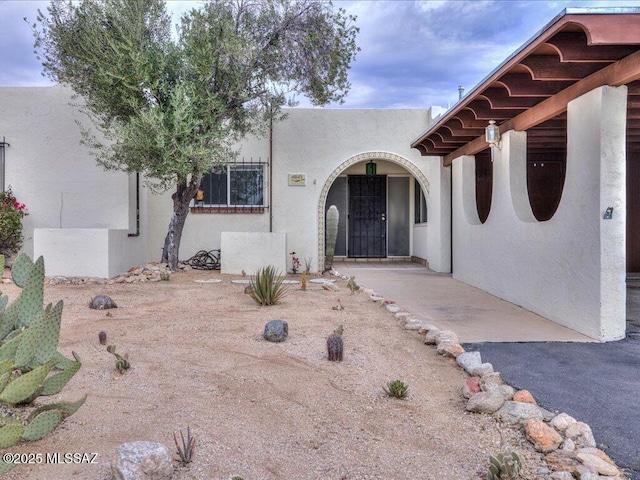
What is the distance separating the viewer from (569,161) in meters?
4.73

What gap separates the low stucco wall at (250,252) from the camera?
875 centimetres

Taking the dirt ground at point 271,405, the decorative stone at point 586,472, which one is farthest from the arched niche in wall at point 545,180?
the decorative stone at point 586,472

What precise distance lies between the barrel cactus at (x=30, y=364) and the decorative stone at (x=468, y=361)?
243cm

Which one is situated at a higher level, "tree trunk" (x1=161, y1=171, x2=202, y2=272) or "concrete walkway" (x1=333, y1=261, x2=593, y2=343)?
"tree trunk" (x1=161, y1=171, x2=202, y2=272)

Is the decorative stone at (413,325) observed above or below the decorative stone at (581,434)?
above

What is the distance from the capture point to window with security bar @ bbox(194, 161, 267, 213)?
9.61 m

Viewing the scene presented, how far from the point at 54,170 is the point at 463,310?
309 inches

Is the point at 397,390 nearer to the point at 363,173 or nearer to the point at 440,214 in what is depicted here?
the point at 440,214

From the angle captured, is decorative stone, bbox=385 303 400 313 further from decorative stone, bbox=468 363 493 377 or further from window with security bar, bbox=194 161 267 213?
window with security bar, bbox=194 161 267 213

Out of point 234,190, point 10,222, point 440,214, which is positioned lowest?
point 10,222

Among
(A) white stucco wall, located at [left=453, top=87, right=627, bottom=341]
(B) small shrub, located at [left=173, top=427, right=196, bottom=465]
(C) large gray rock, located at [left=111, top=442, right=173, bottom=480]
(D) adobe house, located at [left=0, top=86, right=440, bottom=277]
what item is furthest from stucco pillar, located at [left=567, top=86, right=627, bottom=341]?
(D) adobe house, located at [left=0, top=86, right=440, bottom=277]

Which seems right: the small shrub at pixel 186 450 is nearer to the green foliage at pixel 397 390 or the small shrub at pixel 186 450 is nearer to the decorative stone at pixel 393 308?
the green foliage at pixel 397 390

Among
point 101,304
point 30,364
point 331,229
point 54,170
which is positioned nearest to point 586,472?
point 30,364

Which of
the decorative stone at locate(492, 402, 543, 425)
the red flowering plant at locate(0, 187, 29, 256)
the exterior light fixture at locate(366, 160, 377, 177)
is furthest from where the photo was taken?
the exterior light fixture at locate(366, 160, 377, 177)
